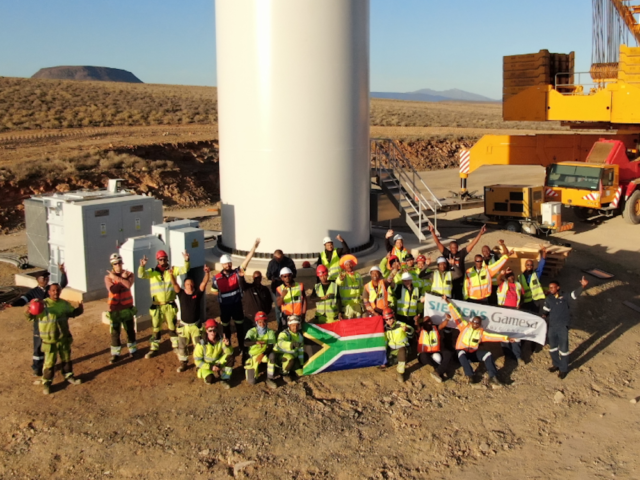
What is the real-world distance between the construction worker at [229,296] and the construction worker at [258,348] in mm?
921

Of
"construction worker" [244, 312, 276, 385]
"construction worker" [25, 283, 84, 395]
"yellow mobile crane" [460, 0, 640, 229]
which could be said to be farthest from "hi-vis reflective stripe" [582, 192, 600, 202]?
"construction worker" [25, 283, 84, 395]

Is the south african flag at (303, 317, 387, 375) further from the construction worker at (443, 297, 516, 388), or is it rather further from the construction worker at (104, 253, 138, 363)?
the construction worker at (104, 253, 138, 363)

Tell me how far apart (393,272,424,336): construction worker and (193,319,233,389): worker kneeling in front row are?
289 centimetres

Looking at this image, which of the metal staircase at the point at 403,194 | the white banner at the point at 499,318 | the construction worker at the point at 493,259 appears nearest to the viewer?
the white banner at the point at 499,318

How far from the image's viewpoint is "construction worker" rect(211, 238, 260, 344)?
10.2 meters

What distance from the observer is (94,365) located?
32.6 ft

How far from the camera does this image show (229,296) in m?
10.3

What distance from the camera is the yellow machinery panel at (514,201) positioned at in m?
20.4

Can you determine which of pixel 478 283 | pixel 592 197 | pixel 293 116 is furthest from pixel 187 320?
pixel 592 197

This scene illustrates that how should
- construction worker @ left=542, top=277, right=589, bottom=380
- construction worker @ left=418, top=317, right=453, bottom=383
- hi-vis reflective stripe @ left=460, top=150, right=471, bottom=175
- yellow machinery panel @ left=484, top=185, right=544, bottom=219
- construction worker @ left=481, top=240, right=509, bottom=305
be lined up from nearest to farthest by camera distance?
construction worker @ left=418, top=317, right=453, bottom=383 → construction worker @ left=542, top=277, right=589, bottom=380 → construction worker @ left=481, top=240, right=509, bottom=305 → yellow machinery panel @ left=484, top=185, right=544, bottom=219 → hi-vis reflective stripe @ left=460, top=150, right=471, bottom=175

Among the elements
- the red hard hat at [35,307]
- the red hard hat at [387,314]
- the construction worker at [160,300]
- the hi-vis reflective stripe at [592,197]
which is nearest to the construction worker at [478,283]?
the red hard hat at [387,314]

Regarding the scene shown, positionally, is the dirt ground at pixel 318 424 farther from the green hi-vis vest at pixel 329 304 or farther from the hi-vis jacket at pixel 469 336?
the green hi-vis vest at pixel 329 304

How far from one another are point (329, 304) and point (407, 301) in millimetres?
1235

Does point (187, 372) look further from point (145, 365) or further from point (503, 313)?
point (503, 313)
